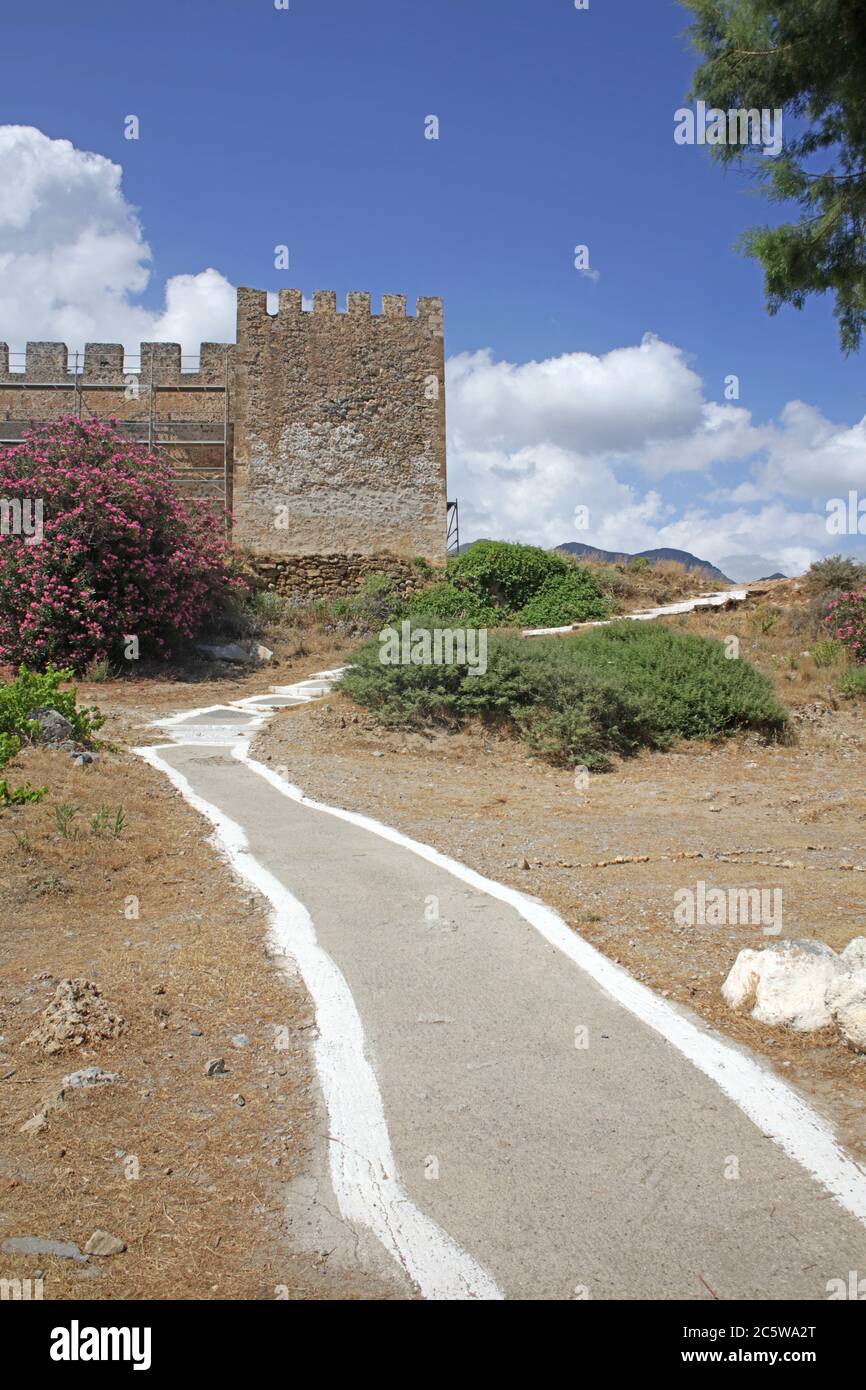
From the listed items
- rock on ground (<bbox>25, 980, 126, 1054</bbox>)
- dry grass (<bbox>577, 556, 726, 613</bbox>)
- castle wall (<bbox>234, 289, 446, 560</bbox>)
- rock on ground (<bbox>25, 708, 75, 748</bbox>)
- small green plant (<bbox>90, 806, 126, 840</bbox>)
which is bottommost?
rock on ground (<bbox>25, 980, 126, 1054</bbox>)

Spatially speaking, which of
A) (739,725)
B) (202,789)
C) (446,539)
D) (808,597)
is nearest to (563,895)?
(202,789)

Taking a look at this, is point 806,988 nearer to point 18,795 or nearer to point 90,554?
point 18,795

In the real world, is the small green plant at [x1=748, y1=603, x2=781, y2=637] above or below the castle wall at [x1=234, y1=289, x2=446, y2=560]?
below

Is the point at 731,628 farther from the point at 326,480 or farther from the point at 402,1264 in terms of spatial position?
the point at 402,1264

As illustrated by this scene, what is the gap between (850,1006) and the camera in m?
3.75

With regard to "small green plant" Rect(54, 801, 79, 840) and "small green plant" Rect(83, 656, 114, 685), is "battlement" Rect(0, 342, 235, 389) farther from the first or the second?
"small green plant" Rect(54, 801, 79, 840)

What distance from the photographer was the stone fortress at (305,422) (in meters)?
23.8

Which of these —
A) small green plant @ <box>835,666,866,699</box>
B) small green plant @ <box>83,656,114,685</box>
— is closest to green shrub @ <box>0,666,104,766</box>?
small green plant @ <box>83,656,114,685</box>

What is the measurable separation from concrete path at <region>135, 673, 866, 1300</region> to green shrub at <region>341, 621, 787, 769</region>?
5817mm

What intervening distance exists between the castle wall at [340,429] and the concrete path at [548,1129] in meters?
19.6

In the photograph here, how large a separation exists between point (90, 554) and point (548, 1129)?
14879mm

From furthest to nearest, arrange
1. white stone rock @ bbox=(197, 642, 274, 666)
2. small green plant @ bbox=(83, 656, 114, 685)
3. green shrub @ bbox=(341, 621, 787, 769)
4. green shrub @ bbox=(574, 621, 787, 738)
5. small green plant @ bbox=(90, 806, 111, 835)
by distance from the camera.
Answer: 1. white stone rock @ bbox=(197, 642, 274, 666)
2. small green plant @ bbox=(83, 656, 114, 685)
3. green shrub @ bbox=(574, 621, 787, 738)
4. green shrub @ bbox=(341, 621, 787, 769)
5. small green plant @ bbox=(90, 806, 111, 835)

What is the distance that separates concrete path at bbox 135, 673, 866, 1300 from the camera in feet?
8.38

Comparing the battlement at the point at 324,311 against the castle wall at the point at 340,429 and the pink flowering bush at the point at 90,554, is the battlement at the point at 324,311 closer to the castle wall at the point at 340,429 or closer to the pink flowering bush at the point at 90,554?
the castle wall at the point at 340,429
